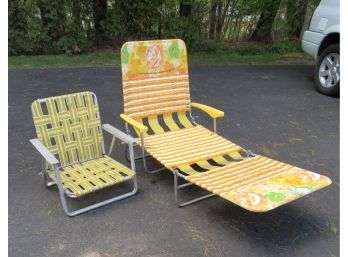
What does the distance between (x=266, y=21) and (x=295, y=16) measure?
0.93 meters

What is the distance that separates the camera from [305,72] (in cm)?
828

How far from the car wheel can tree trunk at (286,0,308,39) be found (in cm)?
485

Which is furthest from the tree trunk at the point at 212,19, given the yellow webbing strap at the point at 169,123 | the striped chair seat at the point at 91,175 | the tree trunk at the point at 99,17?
the striped chair seat at the point at 91,175

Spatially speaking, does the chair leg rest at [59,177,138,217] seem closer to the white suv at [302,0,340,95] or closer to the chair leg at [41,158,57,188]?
the chair leg at [41,158,57,188]

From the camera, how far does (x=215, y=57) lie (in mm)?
9445

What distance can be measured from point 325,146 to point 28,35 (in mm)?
7650

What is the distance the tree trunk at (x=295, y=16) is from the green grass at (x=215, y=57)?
3.00 feet

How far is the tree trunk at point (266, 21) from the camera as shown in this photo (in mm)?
10555

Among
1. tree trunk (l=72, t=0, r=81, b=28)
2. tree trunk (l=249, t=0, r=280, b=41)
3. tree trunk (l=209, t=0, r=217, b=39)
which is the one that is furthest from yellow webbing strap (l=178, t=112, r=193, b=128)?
tree trunk (l=249, t=0, r=280, b=41)

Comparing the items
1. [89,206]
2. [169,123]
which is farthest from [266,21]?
[89,206]

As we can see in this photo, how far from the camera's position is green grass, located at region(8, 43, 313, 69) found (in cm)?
844

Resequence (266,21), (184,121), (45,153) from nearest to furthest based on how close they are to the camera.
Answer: (45,153)
(184,121)
(266,21)

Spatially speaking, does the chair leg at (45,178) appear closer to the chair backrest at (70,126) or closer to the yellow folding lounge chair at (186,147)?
the chair backrest at (70,126)

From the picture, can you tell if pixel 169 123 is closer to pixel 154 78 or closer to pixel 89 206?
pixel 154 78
